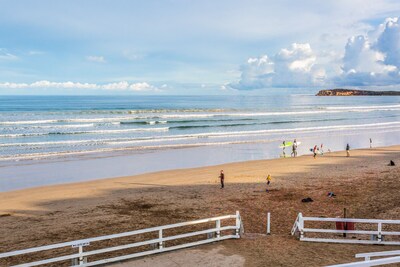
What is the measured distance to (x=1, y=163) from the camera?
100 feet

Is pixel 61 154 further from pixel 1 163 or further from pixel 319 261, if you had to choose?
pixel 319 261

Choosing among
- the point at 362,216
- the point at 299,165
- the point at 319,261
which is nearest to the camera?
the point at 319,261

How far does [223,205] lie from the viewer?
17.9 metres

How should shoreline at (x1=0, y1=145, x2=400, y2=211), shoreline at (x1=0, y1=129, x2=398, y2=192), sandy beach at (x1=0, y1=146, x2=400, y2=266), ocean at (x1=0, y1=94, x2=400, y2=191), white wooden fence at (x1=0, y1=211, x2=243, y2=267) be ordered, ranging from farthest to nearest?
ocean at (x1=0, y1=94, x2=400, y2=191) → shoreline at (x1=0, y1=129, x2=398, y2=192) → shoreline at (x1=0, y1=145, x2=400, y2=211) → sandy beach at (x1=0, y1=146, x2=400, y2=266) → white wooden fence at (x1=0, y1=211, x2=243, y2=267)

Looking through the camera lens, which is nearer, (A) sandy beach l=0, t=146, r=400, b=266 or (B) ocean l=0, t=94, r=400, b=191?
(A) sandy beach l=0, t=146, r=400, b=266

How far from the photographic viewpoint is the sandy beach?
451 inches

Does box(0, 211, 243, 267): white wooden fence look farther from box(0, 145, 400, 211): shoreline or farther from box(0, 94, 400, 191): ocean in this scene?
box(0, 94, 400, 191): ocean

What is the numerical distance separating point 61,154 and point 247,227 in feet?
79.7

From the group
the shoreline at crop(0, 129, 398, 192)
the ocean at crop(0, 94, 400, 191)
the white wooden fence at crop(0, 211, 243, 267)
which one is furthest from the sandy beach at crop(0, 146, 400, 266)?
the ocean at crop(0, 94, 400, 191)

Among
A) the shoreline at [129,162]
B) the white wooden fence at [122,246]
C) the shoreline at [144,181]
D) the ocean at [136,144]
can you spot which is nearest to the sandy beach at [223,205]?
the shoreline at [144,181]

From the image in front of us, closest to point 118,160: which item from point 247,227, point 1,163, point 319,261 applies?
point 1,163

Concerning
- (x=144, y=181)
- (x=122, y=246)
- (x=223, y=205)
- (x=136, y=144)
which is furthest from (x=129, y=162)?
(x=122, y=246)

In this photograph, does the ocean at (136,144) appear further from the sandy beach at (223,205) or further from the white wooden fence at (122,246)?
the white wooden fence at (122,246)

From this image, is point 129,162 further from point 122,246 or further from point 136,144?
point 122,246
